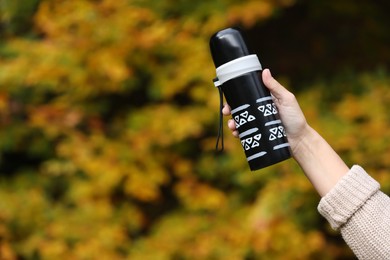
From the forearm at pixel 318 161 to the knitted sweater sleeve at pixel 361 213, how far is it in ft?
0.11

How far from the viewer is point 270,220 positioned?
345 centimetres

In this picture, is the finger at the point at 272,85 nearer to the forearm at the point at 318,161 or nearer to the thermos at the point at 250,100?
the thermos at the point at 250,100

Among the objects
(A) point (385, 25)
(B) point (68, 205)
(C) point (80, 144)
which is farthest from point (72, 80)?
(A) point (385, 25)

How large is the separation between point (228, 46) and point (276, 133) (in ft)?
0.89

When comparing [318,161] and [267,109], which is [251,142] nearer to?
[267,109]

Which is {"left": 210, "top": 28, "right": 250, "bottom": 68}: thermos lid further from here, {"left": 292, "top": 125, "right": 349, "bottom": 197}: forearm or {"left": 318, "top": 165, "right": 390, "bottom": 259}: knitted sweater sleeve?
{"left": 318, "top": 165, "right": 390, "bottom": 259}: knitted sweater sleeve

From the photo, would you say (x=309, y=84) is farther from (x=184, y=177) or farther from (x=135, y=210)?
(x=135, y=210)

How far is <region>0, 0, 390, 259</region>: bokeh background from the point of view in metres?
3.53

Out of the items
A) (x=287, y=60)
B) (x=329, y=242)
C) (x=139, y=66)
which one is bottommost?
(x=329, y=242)

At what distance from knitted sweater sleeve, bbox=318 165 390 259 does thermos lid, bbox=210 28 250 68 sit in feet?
1.55

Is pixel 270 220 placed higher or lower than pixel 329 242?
higher

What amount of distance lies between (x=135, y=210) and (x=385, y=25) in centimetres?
246

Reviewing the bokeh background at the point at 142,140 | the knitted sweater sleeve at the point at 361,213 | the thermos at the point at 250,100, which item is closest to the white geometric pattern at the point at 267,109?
the thermos at the point at 250,100

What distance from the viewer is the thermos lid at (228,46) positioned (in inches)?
64.3
